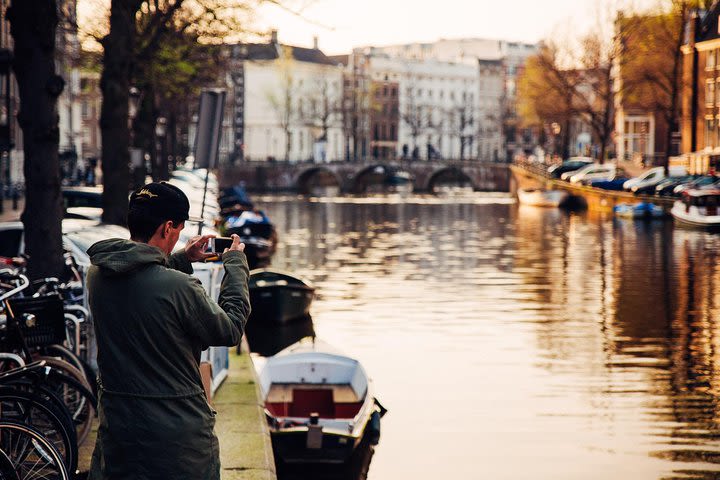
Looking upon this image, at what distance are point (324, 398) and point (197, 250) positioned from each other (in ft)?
32.4

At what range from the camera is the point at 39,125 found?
11.1 meters

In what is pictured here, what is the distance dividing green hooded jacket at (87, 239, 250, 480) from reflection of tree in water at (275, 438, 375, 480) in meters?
9.07

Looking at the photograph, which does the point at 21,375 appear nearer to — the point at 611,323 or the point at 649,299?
the point at 611,323

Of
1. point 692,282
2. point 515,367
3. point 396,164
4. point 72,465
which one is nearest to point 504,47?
point 396,164

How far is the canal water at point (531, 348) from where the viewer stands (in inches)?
568

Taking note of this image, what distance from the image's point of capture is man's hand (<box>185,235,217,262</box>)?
5250mm

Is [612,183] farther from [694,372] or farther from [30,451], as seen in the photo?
[30,451]

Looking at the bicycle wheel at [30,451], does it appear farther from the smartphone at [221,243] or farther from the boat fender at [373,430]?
the boat fender at [373,430]

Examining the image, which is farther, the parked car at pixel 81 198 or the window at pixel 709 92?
the window at pixel 709 92

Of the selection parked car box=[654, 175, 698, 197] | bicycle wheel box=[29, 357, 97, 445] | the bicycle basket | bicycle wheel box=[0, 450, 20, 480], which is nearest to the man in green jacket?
bicycle wheel box=[0, 450, 20, 480]

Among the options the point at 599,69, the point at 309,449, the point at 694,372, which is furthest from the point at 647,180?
the point at 309,449

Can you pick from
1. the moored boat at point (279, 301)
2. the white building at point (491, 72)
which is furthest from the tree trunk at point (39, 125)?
the white building at point (491, 72)

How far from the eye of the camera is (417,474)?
1380 centimetres

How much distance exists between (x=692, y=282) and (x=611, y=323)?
26.3 ft
